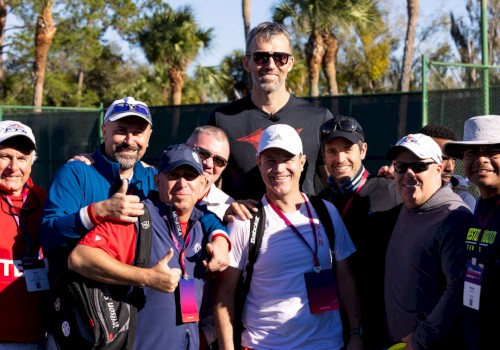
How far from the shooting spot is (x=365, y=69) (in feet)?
164

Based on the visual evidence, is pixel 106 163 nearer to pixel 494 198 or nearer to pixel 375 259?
pixel 375 259

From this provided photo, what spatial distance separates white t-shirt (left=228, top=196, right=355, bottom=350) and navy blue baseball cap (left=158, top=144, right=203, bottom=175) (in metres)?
0.45

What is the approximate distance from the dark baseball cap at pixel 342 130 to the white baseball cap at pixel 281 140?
18.5 inches

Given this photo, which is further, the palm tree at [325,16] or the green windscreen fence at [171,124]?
the palm tree at [325,16]

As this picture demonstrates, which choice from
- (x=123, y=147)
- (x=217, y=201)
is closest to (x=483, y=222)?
(x=217, y=201)

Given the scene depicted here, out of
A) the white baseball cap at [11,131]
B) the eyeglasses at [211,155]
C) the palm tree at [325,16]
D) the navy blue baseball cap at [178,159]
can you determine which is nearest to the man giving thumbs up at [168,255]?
the navy blue baseball cap at [178,159]

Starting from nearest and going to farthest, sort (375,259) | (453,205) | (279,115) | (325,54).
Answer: (453,205) → (375,259) → (279,115) → (325,54)

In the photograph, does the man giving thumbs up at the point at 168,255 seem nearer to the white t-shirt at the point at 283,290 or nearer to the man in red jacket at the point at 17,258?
the white t-shirt at the point at 283,290

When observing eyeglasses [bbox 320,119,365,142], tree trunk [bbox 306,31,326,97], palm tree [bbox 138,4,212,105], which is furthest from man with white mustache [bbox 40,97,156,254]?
palm tree [bbox 138,4,212,105]

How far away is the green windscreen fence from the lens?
45.4 ft

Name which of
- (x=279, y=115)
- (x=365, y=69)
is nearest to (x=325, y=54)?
(x=365, y=69)

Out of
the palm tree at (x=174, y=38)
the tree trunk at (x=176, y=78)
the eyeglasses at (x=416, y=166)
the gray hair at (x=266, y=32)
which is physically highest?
the palm tree at (x=174, y=38)

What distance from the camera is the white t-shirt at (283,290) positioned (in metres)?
4.18

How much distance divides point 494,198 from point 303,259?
1.06m
